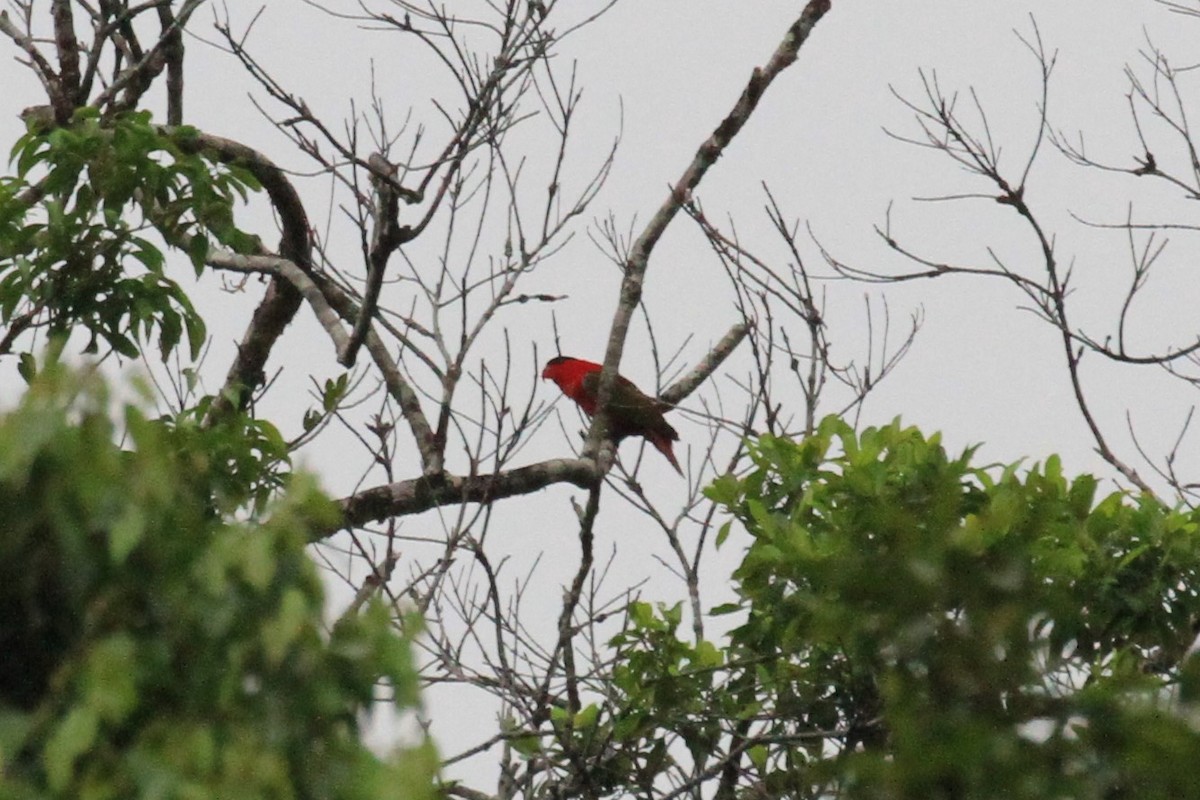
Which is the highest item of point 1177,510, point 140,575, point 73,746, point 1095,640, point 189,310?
point 189,310

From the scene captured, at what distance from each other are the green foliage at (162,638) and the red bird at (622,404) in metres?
3.94

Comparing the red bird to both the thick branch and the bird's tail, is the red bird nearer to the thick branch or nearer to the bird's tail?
the bird's tail

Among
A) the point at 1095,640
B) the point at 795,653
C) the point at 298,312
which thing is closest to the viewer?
the point at 1095,640

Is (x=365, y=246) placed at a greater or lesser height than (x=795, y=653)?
greater

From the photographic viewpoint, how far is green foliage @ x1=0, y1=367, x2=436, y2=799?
1.58 m

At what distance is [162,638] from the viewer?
1.63 meters

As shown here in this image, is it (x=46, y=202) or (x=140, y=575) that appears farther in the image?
(x=46, y=202)

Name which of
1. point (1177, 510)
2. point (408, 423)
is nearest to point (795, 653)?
point (1177, 510)

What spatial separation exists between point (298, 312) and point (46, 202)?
6.30 ft

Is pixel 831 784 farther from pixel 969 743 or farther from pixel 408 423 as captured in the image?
pixel 408 423

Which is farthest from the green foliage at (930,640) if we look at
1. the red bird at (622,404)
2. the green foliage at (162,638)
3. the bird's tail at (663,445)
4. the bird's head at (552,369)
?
the bird's head at (552,369)

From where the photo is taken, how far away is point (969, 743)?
1.38 metres

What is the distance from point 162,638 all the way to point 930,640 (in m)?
0.79

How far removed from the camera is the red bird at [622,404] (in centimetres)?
637
